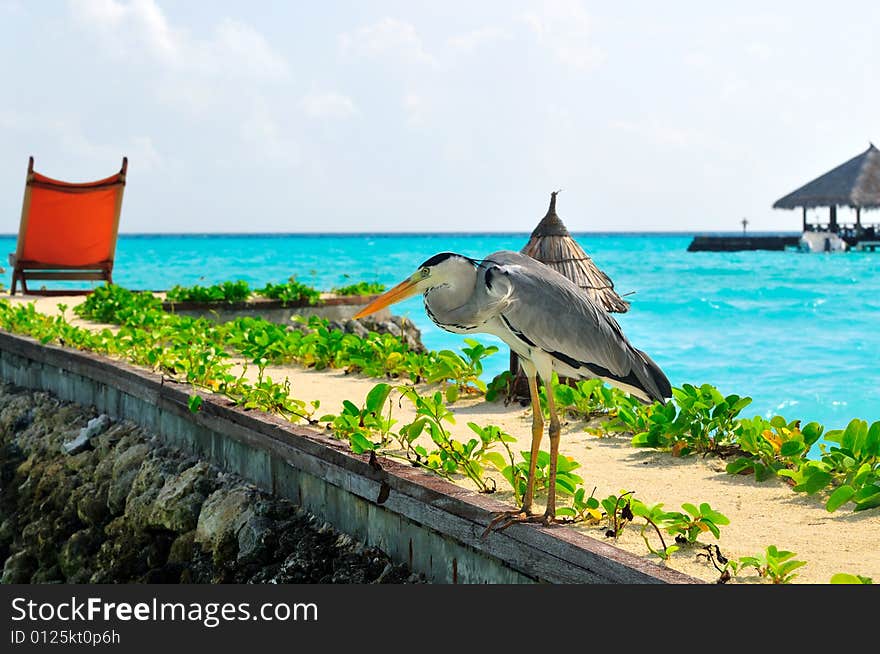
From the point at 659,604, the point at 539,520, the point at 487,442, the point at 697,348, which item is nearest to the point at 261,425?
the point at 487,442

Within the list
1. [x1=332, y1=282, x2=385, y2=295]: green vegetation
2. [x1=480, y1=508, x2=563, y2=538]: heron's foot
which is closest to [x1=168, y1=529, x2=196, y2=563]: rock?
[x1=480, y1=508, x2=563, y2=538]: heron's foot

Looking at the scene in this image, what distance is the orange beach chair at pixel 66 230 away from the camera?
14484mm

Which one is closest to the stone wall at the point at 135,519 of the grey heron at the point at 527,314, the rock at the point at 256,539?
the rock at the point at 256,539

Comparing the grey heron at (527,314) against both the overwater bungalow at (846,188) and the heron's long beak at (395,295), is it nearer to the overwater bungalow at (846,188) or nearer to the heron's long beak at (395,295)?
the heron's long beak at (395,295)

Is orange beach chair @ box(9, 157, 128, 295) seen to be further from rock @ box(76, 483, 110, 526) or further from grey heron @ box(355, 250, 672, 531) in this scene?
grey heron @ box(355, 250, 672, 531)

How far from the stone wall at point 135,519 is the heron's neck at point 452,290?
1276 millimetres

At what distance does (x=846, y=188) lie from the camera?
41688 mm

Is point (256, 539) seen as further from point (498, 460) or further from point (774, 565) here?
point (774, 565)

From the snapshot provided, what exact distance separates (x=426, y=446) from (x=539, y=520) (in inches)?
60.1

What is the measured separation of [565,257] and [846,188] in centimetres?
3990

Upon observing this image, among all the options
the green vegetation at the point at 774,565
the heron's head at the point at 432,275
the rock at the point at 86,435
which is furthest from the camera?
the rock at the point at 86,435

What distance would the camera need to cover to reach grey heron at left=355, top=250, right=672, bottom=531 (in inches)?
144

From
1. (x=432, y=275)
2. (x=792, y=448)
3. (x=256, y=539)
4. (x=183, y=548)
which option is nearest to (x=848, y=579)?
(x=792, y=448)

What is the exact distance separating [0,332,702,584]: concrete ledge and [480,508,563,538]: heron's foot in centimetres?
3
